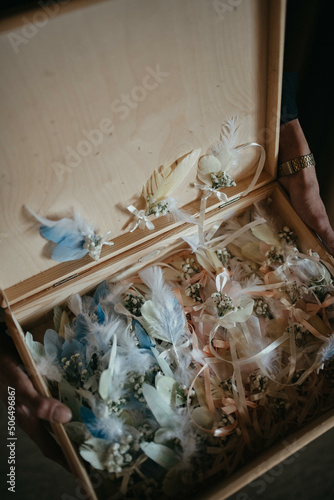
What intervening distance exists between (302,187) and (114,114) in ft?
2.05

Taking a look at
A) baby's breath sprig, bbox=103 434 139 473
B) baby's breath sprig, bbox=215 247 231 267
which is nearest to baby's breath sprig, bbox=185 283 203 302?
baby's breath sprig, bbox=215 247 231 267

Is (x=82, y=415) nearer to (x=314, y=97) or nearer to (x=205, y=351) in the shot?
(x=205, y=351)

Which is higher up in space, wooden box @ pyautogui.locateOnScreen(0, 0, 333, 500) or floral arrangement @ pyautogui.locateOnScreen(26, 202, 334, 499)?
wooden box @ pyautogui.locateOnScreen(0, 0, 333, 500)

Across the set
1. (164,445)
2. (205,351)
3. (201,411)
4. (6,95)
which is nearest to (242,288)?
(205,351)

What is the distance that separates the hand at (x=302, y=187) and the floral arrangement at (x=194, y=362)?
8 cm

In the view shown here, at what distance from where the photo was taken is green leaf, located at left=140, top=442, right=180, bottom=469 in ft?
2.82

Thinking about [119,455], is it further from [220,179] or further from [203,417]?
[220,179]

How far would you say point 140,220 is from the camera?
3.54 feet

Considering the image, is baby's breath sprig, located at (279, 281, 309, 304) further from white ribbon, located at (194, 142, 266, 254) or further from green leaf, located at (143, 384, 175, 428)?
green leaf, located at (143, 384, 175, 428)

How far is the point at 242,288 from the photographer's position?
111 centimetres

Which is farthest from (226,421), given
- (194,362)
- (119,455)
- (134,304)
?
(134,304)

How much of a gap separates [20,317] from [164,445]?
512mm

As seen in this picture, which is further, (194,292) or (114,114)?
(194,292)

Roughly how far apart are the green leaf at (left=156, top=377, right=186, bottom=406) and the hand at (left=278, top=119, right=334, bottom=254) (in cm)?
59
